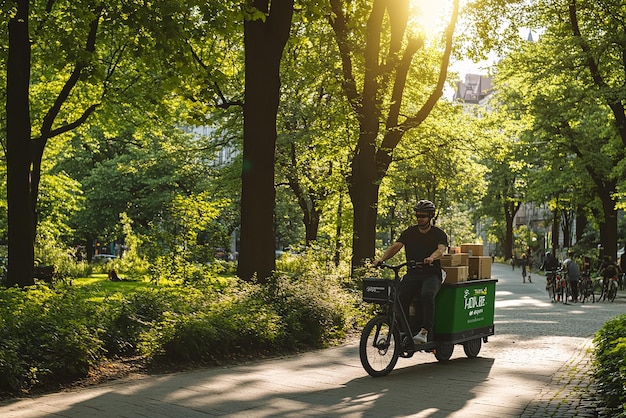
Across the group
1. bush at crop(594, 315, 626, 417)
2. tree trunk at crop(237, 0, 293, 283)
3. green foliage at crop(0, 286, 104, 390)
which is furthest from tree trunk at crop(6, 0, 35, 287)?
bush at crop(594, 315, 626, 417)

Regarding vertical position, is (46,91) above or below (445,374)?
above

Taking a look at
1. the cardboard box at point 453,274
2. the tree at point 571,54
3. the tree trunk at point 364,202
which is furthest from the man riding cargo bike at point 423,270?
the tree at point 571,54

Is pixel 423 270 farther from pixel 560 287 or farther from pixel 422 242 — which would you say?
pixel 560 287

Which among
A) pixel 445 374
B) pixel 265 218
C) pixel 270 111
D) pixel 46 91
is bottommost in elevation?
pixel 445 374

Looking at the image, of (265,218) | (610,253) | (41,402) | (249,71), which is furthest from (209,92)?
(610,253)

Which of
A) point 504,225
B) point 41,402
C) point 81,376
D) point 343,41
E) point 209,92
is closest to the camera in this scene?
point 41,402

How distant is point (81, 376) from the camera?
9.70 m

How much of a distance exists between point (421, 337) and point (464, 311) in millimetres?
1066

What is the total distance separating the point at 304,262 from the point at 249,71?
6.54m

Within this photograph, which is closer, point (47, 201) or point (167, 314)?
point (167, 314)

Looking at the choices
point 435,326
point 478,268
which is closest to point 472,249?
point 478,268

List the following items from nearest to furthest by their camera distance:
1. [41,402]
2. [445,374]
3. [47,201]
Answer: [41,402] → [445,374] → [47,201]

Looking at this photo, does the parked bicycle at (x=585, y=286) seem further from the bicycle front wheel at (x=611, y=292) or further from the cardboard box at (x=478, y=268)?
the cardboard box at (x=478, y=268)

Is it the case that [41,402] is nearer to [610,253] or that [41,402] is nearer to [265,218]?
[265,218]
